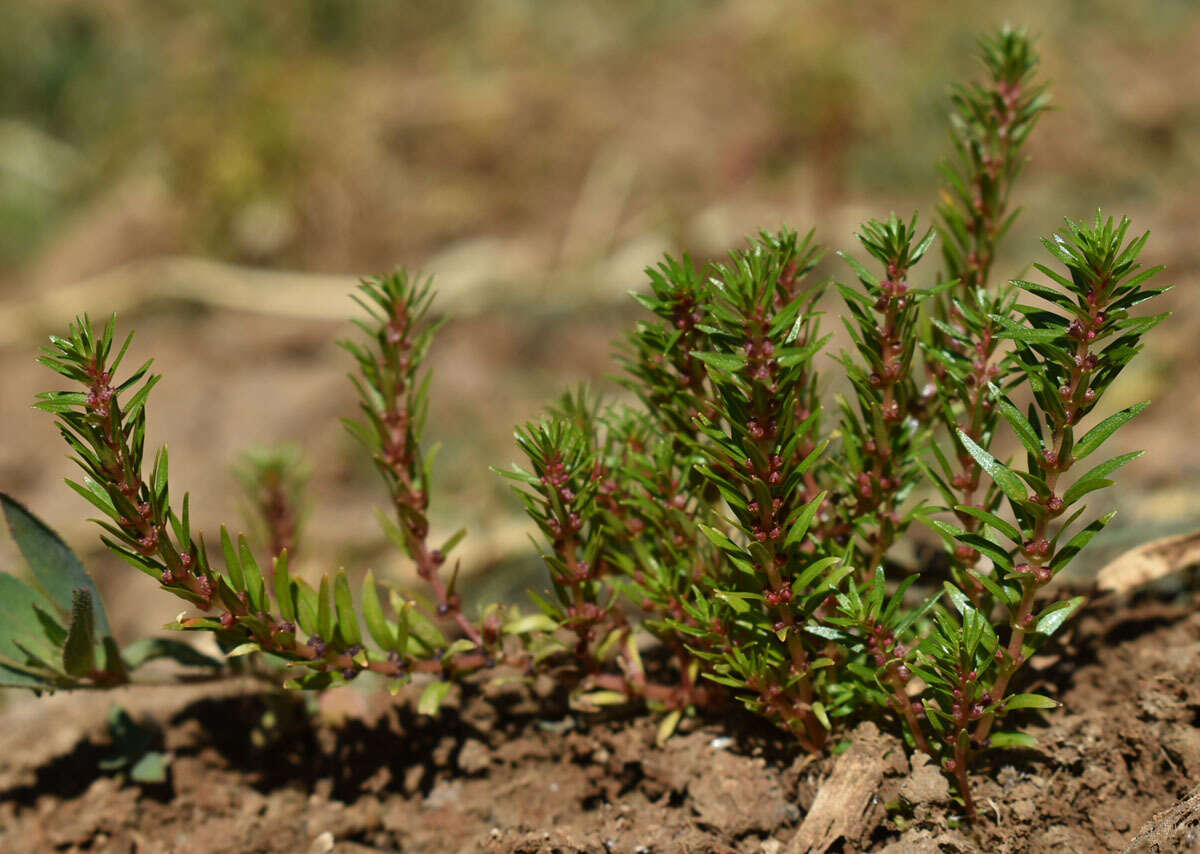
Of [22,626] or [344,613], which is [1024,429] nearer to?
[344,613]

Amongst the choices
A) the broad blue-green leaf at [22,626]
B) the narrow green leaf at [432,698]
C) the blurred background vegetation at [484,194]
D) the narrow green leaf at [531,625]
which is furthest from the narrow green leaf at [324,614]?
the blurred background vegetation at [484,194]

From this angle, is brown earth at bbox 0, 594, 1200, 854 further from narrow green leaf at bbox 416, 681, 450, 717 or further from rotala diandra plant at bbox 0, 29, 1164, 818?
narrow green leaf at bbox 416, 681, 450, 717

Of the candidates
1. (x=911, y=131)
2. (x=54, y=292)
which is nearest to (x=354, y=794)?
(x=54, y=292)

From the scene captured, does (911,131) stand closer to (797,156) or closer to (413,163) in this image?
(797,156)

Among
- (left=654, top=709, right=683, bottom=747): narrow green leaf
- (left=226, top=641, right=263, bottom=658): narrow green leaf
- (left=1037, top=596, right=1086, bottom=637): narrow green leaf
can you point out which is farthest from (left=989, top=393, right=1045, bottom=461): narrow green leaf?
(left=226, top=641, right=263, bottom=658): narrow green leaf

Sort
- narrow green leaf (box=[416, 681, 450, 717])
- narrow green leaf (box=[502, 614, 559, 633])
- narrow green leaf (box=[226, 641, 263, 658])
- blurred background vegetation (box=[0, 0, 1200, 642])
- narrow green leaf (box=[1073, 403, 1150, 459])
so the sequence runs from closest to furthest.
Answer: narrow green leaf (box=[1073, 403, 1150, 459]) → narrow green leaf (box=[226, 641, 263, 658]) → narrow green leaf (box=[416, 681, 450, 717]) → narrow green leaf (box=[502, 614, 559, 633]) → blurred background vegetation (box=[0, 0, 1200, 642])

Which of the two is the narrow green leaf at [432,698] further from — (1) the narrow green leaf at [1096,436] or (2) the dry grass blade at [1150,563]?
(2) the dry grass blade at [1150,563]
